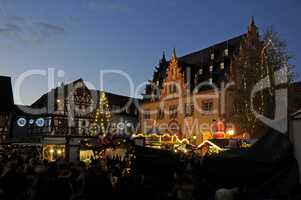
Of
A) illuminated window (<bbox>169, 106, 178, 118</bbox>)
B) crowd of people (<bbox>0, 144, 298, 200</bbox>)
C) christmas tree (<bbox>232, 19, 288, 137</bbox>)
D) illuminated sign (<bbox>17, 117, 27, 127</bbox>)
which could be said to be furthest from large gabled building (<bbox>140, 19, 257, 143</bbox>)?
crowd of people (<bbox>0, 144, 298, 200</bbox>)

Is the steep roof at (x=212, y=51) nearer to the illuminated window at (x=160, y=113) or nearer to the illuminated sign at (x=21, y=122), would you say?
the illuminated window at (x=160, y=113)

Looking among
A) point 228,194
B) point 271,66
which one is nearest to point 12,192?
point 228,194

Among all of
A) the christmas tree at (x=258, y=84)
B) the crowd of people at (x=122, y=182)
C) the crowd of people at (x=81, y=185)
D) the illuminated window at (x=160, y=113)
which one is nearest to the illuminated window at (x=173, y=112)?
the illuminated window at (x=160, y=113)

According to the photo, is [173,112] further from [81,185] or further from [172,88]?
[81,185]

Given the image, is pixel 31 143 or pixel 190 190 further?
pixel 31 143

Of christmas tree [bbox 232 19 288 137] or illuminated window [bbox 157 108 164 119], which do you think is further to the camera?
illuminated window [bbox 157 108 164 119]

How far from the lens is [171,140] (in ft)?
113

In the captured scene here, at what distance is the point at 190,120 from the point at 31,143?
28.7 metres

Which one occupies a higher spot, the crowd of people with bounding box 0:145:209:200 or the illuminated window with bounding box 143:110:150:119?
the illuminated window with bounding box 143:110:150:119

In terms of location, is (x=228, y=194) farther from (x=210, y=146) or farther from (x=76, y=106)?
(x=76, y=106)

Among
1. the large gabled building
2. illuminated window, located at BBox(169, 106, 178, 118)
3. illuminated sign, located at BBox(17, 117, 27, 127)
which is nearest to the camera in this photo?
illuminated sign, located at BBox(17, 117, 27, 127)

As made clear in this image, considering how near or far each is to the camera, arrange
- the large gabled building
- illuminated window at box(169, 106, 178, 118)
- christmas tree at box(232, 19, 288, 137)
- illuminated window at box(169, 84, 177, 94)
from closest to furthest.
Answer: christmas tree at box(232, 19, 288, 137) < the large gabled building < illuminated window at box(169, 106, 178, 118) < illuminated window at box(169, 84, 177, 94)

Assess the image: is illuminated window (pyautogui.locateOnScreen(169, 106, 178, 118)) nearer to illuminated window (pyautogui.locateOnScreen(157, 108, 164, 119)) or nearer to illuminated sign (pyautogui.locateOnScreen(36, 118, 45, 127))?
illuminated window (pyautogui.locateOnScreen(157, 108, 164, 119))

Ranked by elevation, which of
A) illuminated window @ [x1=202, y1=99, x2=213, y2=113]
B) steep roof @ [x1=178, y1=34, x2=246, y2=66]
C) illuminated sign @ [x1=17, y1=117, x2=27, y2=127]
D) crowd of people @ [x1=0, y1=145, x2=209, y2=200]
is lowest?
crowd of people @ [x1=0, y1=145, x2=209, y2=200]
